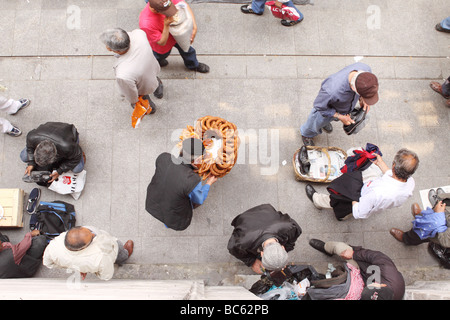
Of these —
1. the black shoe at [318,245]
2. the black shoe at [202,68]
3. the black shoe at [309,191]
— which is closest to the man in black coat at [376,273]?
the black shoe at [318,245]

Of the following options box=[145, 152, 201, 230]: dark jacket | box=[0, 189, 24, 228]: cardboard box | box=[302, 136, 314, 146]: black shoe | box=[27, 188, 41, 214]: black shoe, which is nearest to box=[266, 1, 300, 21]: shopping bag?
box=[302, 136, 314, 146]: black shoe

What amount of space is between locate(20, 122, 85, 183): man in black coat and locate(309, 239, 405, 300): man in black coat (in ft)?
13.8

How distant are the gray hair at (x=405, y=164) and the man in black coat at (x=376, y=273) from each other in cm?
120

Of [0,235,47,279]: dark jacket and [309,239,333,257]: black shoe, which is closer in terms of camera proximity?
[0,235,47,279]: dark jacket

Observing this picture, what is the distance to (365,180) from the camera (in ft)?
15.0

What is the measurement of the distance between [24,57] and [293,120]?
507cm

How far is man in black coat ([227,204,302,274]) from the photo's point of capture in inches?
138

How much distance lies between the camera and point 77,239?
11.6 feet

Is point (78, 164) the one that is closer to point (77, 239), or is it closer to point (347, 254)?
point (77, 239)

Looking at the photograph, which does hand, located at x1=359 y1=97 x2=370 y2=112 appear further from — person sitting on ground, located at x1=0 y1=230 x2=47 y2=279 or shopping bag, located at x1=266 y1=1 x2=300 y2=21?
person sitting on ground, located at x1=0 y1=230 x2=47 y2=279

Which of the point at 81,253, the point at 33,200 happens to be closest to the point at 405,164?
the point at 81,253
